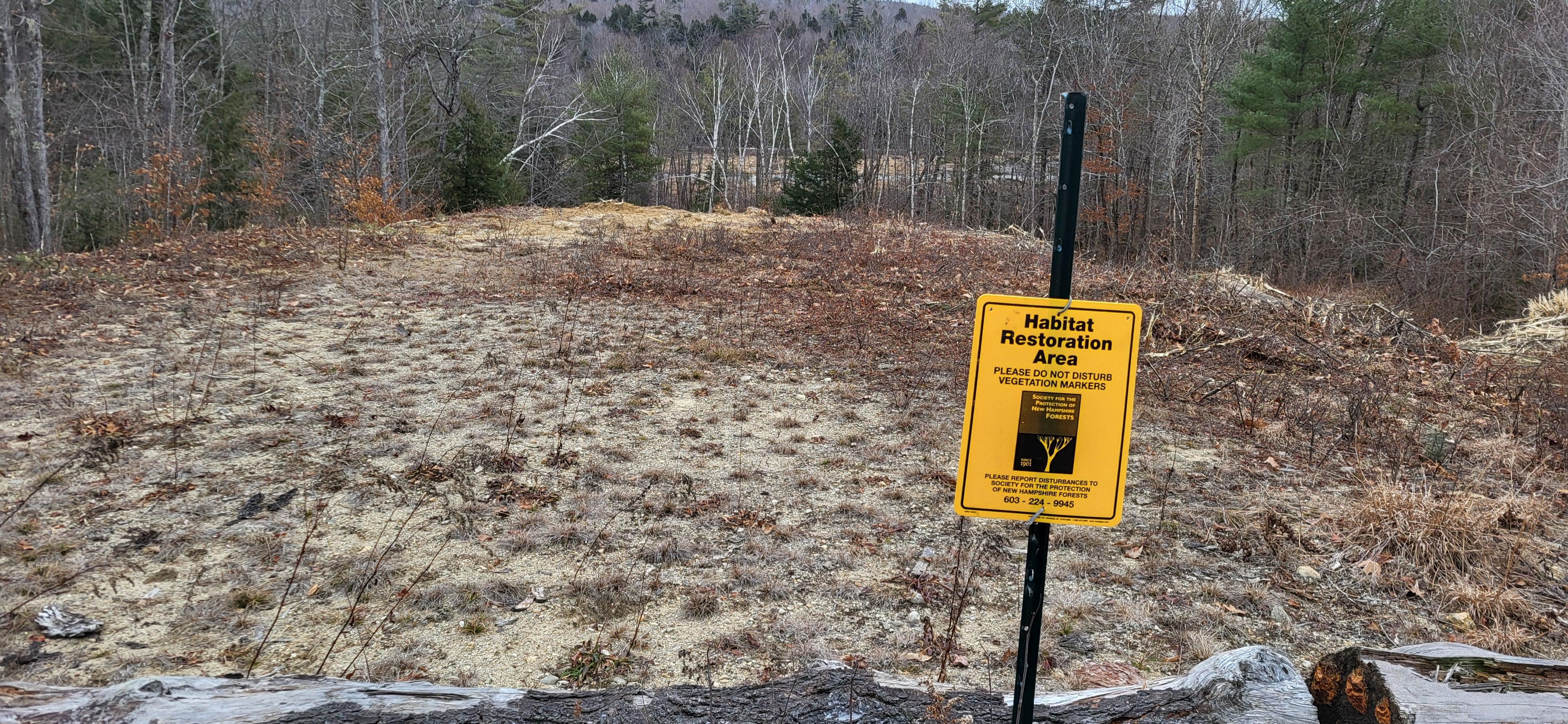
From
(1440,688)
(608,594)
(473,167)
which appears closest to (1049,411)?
(1440,688)

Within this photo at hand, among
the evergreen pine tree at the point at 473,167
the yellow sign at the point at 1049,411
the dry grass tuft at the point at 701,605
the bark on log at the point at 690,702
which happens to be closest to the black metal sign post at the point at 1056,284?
the yellow sign at the point at 1049,411

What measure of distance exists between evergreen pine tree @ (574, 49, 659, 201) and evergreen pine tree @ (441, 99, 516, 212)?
11884mm

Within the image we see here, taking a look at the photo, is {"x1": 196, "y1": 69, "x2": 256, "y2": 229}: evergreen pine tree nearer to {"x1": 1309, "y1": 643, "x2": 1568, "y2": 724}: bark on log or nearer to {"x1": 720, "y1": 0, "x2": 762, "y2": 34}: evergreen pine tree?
→ {"x1": 1309, "y1": 643, "x2": 1568, "y2": 724}: bark on log

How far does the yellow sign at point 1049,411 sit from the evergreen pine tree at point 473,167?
768 inches

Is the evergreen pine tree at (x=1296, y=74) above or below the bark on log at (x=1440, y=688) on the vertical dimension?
above

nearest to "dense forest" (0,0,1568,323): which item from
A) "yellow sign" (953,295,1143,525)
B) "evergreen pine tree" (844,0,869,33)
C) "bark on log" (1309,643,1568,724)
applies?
"bark on log" (1309,643,1568,724)

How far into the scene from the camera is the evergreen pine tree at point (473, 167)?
19.6 m

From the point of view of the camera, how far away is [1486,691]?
195 centimetres

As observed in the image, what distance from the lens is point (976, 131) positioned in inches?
1342

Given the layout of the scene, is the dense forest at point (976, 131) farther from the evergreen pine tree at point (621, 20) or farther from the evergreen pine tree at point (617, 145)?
the evergreen pine tree at point (621, 20)

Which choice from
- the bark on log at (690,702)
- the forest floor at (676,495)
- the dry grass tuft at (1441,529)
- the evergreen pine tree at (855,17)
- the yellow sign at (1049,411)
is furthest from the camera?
the evergreen pine tree at (855,17)

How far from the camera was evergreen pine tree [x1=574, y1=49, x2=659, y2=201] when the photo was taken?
32.8m

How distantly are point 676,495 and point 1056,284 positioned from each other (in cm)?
331

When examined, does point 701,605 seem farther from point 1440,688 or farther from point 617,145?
point 617,145
